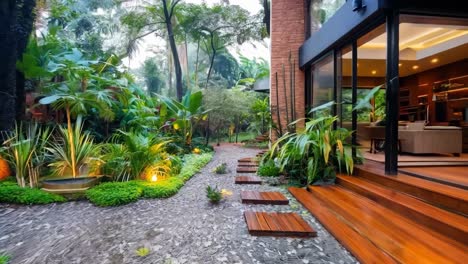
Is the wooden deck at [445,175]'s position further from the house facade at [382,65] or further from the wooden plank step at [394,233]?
the wooden plank step at [394,233]

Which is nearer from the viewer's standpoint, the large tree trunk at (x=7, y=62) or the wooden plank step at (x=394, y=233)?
the wooden plank step at (x=394, y=233)

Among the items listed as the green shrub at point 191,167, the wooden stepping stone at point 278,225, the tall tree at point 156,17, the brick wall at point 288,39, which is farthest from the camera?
the tall tree at point 156,17

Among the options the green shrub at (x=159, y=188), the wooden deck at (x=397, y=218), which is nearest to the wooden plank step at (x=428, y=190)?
the wooden deck at (x=397, y=218)

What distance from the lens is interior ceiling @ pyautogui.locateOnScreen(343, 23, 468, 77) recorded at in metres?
5.61

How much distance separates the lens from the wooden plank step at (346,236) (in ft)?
6.64

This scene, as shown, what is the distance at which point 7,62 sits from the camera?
466 cm

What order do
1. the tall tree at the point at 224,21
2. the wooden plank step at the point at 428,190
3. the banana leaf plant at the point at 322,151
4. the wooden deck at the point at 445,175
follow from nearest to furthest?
1. the wooden plank step at the point at 428,190
2. the wooden deck at the point at 445,175
3. the banana leaf plant at the point at 322,151
4. the tall tree at the point at 224,21

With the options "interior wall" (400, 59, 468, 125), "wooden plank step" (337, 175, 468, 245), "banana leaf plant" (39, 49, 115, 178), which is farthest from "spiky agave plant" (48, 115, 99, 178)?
"interior wall" (400, 59, 468, 125)

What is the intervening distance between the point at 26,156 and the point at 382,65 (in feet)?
28.9

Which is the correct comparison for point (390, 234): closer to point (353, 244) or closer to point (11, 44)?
point (353, 244)

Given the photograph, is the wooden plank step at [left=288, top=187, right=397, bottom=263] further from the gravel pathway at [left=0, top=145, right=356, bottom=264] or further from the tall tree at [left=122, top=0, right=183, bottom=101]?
the tall tree at [left=122, top=0, right=183, bottom=101]

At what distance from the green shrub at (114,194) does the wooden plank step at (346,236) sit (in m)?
2.52

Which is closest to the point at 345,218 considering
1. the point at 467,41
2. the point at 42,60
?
the point at 467,41

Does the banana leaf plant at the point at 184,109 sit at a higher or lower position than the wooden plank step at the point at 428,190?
higher
